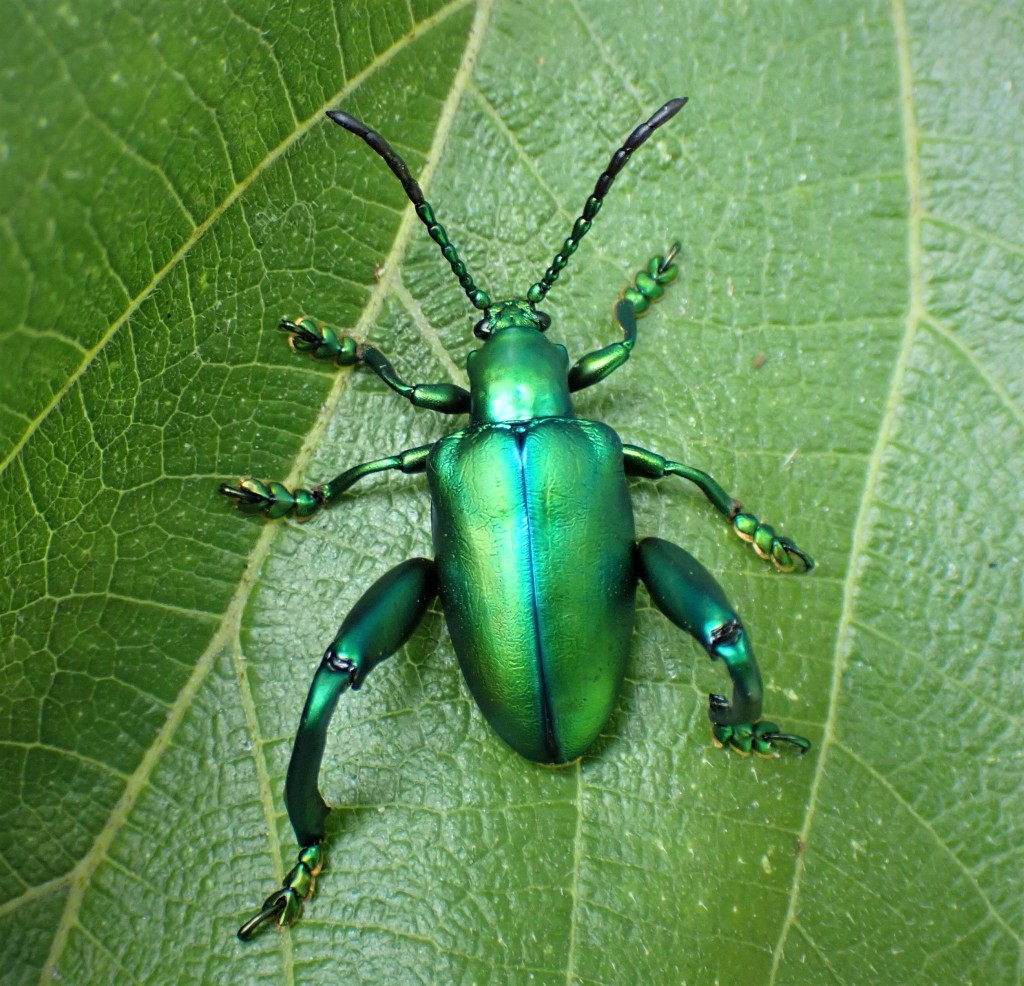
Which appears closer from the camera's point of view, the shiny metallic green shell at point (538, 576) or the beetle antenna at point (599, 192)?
the shiny metallic green shell at point (538, 576)

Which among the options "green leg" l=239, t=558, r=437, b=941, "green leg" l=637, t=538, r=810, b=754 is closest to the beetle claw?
"green leg" l=637, t=538, r=810, b=754

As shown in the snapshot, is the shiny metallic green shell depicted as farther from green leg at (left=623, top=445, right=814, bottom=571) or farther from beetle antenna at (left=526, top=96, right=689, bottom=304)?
beetle antenna at (left=526, top=96, right=689, bottom=304)

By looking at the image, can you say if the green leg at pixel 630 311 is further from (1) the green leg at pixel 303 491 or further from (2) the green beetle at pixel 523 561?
(1) the green leg at pixel 303 491

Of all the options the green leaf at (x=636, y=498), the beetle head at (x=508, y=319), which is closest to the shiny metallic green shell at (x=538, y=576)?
the green leaf at (x=636, y=498)

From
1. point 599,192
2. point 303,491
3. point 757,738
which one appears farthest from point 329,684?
point 599,192

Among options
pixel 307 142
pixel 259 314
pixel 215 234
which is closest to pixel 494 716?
pixel 259 314

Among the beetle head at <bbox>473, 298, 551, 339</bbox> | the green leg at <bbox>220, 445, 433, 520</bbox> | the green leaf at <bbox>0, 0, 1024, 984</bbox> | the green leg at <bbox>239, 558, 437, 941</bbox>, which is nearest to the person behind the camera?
the green leg at <bbox>239, 558, 437, 941</bbox>

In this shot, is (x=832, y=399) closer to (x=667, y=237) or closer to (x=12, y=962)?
(x=667, y=237)
